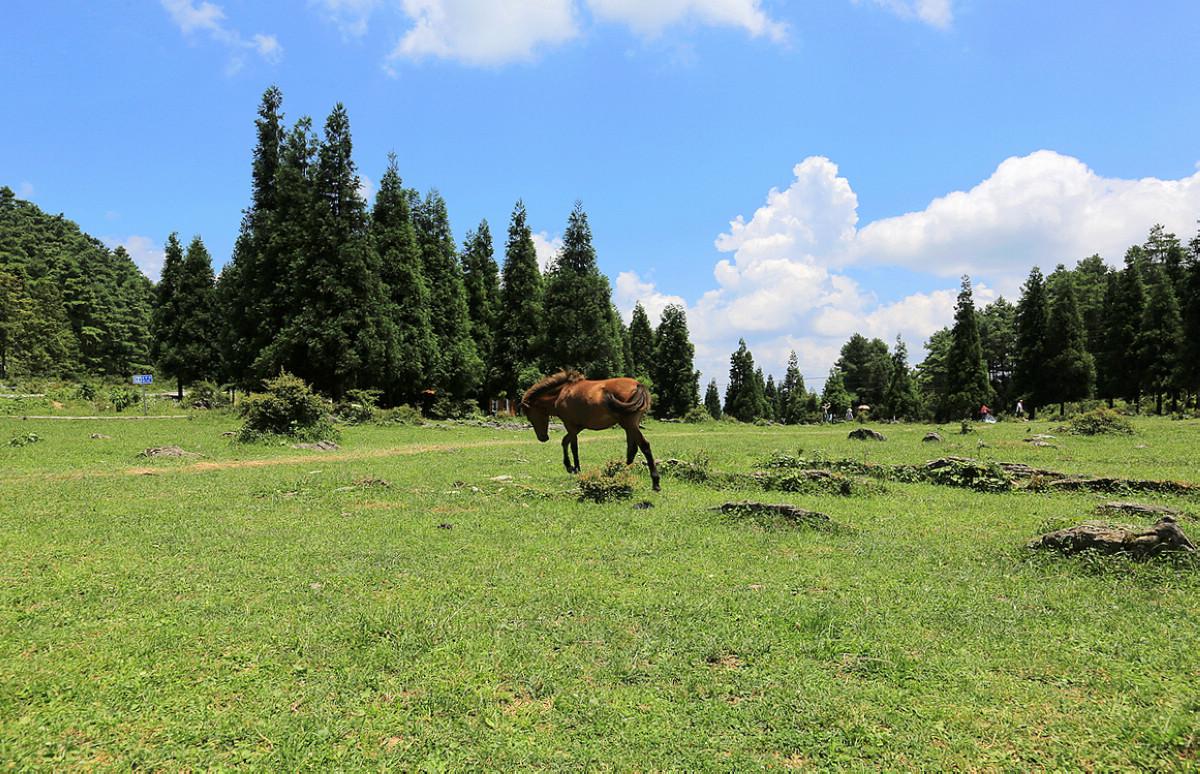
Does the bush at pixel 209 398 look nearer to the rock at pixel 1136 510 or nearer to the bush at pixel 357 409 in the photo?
the bush at pixel 357 409

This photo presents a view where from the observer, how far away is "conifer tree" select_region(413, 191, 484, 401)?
4234 centimetres

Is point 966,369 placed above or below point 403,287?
below

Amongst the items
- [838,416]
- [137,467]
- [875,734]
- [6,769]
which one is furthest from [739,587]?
[838,416]

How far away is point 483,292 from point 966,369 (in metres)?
39.2

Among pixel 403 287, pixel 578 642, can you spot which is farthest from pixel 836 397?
pixel 578 642

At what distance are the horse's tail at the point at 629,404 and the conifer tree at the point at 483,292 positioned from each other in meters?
34.1

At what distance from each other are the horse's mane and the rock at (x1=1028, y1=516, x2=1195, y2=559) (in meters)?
9.29

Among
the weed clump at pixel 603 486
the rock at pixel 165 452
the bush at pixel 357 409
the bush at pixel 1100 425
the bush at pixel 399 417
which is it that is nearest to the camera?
the weed clump at pixel 603 486

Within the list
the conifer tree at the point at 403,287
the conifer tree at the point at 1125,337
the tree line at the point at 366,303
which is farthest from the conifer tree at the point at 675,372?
the conifer tree at the point at 1125,337

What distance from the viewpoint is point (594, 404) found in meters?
13.1

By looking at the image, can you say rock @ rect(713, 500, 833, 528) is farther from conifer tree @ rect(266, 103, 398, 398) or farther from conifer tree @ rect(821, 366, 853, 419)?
conifer tree @ rect(821, 366, 853, 419)

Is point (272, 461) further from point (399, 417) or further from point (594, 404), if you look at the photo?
point (399, 417)

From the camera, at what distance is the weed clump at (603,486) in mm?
10930

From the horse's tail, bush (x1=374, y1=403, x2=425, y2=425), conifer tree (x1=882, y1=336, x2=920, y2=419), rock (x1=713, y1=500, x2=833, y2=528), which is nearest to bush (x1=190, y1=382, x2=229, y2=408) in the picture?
bush (x1=374, y1=403, x2=425, y2=425)
